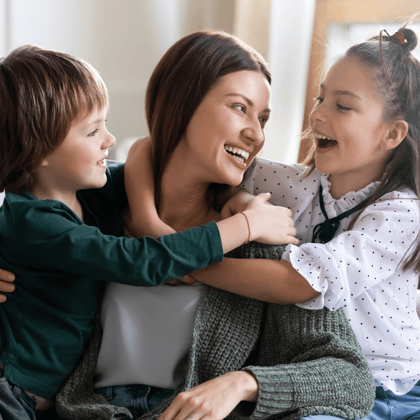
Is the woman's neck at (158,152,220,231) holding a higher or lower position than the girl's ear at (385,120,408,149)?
lower

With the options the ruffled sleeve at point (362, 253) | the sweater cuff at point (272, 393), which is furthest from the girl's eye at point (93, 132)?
the sweater cuff at point (272, 393)

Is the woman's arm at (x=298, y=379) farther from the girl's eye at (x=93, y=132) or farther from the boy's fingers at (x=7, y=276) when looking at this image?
the girl's eye at (x=93, y=132)

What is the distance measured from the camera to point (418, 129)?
1390mm

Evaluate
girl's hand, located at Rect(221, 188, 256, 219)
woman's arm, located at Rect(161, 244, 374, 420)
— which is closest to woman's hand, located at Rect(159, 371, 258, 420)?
woman's arm, located at Rect(161, 244, 374, 420)

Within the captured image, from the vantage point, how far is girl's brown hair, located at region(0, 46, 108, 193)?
3.83 ft

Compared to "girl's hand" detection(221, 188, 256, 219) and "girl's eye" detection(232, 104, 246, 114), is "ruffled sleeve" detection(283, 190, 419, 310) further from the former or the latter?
"girl's eye" detection(232, 104, 246, 114)

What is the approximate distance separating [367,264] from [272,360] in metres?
0.31

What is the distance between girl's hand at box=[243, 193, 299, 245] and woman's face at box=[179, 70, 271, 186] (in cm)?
10

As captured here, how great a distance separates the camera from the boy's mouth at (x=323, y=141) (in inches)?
54.9

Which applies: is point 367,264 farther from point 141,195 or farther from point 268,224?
point 141,195

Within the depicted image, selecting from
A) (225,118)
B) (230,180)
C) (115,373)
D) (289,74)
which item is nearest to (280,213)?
(230,180)

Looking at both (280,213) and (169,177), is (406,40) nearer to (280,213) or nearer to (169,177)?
(280,213)

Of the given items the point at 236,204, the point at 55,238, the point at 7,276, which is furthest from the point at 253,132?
the point at 7,276

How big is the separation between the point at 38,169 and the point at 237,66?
539mm
